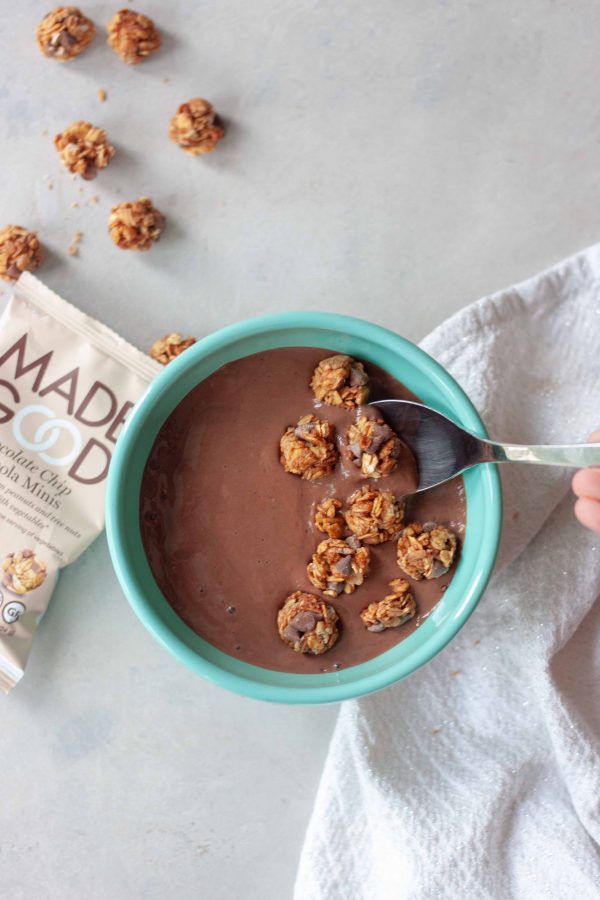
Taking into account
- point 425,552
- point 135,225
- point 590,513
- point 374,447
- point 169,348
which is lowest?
point 590,513

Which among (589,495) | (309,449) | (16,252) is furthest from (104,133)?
(589,495)

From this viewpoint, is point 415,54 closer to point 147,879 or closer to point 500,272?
point 500,272

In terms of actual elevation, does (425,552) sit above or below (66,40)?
below

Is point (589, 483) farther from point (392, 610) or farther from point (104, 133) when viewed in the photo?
point (104, 133)

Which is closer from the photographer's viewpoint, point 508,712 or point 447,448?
point 447,448

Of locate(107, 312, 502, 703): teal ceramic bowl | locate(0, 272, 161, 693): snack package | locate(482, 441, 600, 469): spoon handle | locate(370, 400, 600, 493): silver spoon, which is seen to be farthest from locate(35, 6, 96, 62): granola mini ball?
locate(482, 441, 600, 469): spoon handle

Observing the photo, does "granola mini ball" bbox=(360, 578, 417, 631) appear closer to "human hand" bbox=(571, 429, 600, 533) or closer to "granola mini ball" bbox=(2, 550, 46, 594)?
"human hand" bbox=(571, 429, 600, 533)

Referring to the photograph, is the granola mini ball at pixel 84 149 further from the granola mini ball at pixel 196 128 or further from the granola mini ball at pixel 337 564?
the granola mini ball at pixel 337 564

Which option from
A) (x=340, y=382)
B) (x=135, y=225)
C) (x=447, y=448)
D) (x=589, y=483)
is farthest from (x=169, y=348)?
(x=589, y=483)
